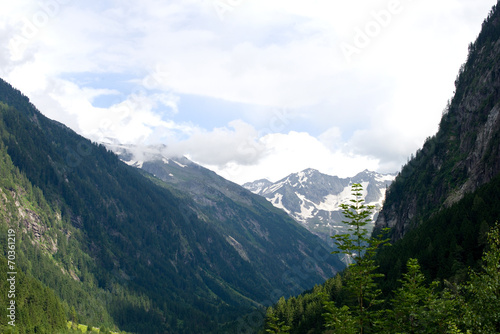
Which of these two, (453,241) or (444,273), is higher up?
(453,241)

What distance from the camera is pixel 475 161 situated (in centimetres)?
16638

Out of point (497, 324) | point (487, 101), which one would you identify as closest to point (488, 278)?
point (497, 324)

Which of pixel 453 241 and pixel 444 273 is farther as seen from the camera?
pixel 453 241

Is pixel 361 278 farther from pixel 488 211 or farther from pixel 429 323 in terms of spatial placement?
pixel 488 211

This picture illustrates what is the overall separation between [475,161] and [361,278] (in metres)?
164

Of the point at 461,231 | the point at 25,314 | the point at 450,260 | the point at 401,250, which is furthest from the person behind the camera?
the point at 25,314

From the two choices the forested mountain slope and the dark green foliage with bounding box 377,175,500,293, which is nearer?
the forested mountain slope

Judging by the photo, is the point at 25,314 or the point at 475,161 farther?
the point at 25,314

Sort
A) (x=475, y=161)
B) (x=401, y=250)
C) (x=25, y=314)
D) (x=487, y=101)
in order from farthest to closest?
1. (x=25, y=314)
2. (x=487, y=101)
3. (x=475, y=161)
4. (x=401, y=250)

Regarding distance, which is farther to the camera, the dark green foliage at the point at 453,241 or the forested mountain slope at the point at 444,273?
the dark green foliage at the point at 453,241

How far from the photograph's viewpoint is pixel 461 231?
409ft

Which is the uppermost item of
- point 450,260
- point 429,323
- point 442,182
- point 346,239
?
point 442,182

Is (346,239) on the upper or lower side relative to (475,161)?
lower

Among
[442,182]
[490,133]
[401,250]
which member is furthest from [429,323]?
[442,182]
